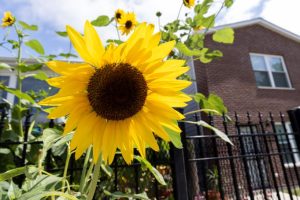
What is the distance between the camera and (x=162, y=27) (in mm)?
2055

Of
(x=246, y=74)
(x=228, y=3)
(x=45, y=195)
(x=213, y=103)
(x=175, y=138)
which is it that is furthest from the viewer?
(x=246, y=74)

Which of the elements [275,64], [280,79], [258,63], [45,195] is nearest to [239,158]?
[45,195]

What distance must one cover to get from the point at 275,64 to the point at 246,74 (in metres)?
2.19

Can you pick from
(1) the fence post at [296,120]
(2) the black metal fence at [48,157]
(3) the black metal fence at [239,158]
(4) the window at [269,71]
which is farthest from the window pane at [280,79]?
(2) the black metal fence at [48,157]

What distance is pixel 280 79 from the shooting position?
12.9m

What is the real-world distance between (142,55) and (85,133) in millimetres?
326

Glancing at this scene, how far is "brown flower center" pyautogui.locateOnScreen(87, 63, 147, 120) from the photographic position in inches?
34.2

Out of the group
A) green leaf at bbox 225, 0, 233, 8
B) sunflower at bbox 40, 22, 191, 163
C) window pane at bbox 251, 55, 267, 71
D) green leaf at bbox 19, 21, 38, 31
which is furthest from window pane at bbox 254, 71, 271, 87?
sunflower at bbox 40, 22, 191, 163

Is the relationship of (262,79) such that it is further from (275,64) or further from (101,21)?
(101,21)

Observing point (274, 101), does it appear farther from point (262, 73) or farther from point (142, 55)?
point (142, 55)

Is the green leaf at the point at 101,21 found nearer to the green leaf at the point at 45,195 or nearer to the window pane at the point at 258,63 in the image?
the green leaf at the point at 45,195

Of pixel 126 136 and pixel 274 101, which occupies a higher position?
pixel 274 101

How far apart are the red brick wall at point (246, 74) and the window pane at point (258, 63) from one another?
321 millimetres

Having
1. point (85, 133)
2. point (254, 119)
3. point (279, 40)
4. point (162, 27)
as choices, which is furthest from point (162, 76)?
point (279, 40)
